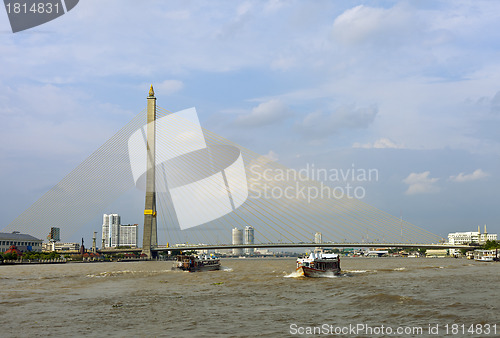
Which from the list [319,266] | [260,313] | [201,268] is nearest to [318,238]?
[201,268]

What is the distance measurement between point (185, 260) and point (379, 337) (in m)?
52.4

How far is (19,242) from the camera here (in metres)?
146

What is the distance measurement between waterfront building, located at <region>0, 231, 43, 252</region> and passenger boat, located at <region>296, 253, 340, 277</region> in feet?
378

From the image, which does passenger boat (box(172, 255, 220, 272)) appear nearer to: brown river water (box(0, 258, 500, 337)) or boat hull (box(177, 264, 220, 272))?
boat hull (box(177, 264, 220, 272))

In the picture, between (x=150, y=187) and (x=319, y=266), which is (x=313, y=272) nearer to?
(x=319, y=266)

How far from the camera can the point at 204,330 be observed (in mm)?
18922

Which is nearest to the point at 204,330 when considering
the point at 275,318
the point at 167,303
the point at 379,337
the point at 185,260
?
the point at 275,318

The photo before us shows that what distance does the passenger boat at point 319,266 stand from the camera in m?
48.4

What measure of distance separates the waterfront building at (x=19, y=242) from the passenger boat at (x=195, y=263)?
90.1 meters

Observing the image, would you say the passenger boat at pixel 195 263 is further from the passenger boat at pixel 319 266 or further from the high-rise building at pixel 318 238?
the high-rise building at pixel 318 238

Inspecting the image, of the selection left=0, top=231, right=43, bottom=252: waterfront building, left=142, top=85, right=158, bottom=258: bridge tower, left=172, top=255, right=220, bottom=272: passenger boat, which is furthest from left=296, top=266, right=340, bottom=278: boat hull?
left=0, top=231, right=43, bottom=252: waterfront building

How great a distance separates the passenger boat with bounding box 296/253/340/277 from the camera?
159 feet

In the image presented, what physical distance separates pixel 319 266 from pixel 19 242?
125 meters

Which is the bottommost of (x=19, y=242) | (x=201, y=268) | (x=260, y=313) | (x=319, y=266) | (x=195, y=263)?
(x=201, y=268)
